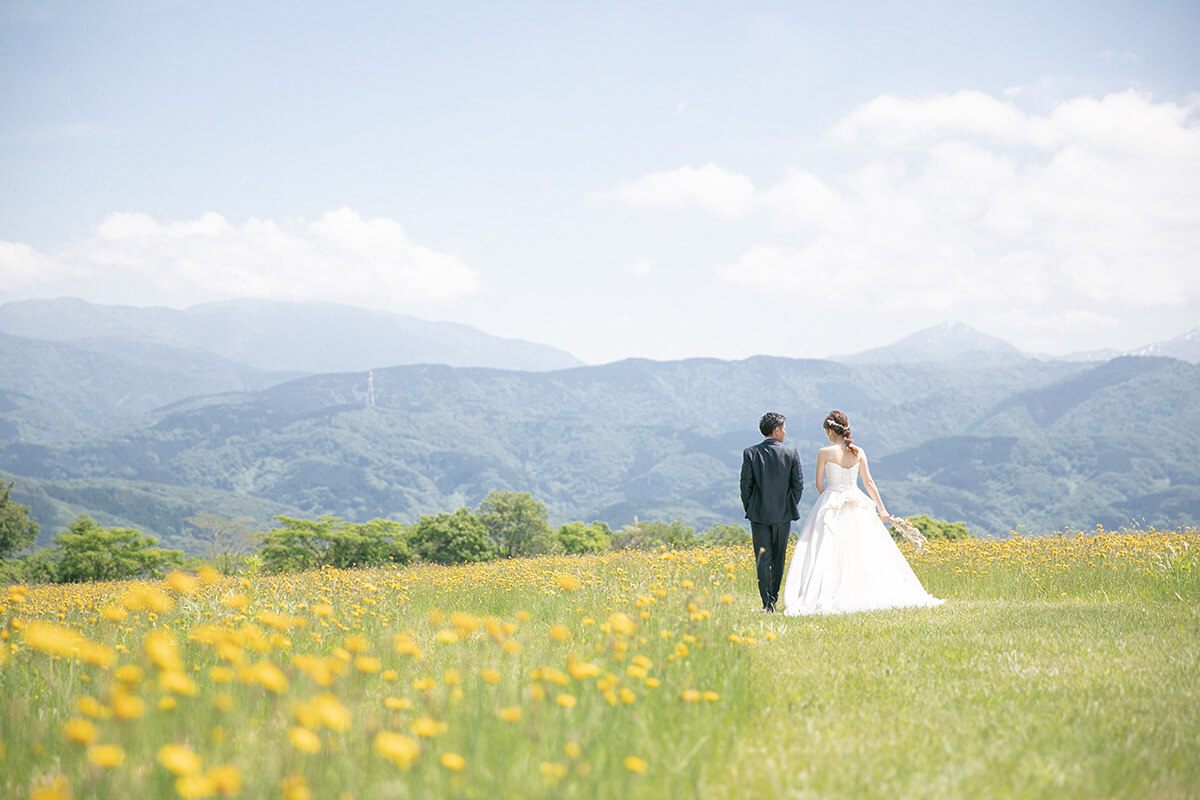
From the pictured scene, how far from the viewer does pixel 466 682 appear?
15.9 feet

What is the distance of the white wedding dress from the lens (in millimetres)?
A: 9750

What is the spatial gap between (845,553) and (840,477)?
1.02 m

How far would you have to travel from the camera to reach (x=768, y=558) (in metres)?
9.75

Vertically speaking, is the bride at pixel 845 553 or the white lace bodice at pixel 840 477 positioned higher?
the white lace bodice at pixel 840 477

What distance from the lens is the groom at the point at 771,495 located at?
938 centimetres

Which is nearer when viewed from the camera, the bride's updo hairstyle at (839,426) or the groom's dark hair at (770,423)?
the groom's dark hair at (770,423)

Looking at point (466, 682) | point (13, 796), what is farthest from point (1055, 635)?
point (13, 796)

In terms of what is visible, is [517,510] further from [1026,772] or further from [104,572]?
[1026,772]

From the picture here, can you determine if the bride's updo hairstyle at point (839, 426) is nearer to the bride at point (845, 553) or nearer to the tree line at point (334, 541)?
the bride at point (845, 553)

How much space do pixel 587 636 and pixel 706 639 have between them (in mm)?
1848

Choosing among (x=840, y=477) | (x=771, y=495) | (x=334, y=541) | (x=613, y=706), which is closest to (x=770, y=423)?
(x=771, y=495)

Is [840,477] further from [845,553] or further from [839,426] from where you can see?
[845,553]

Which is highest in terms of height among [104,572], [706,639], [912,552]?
[706,639]

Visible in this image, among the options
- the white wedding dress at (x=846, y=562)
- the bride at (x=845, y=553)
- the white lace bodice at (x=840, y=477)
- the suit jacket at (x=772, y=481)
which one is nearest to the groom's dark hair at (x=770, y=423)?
the suit jacket at (x=772, y=481)
